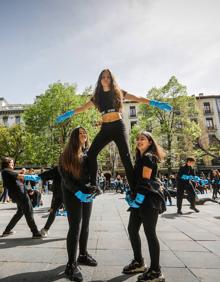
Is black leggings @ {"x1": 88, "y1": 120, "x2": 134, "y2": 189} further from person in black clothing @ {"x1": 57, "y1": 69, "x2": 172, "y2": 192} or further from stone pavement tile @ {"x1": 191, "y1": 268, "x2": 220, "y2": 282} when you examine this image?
stone pavement tile @ {"x1": 191, "y1": 268, "x2": 220, "y2": 282}

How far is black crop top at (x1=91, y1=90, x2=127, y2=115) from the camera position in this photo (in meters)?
3.66

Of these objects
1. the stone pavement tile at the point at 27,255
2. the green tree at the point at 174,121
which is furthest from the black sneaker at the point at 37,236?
the green tree at the point at 174,121

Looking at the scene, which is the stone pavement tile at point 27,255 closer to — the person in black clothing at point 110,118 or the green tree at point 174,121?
the person in black clothing at point 110,118

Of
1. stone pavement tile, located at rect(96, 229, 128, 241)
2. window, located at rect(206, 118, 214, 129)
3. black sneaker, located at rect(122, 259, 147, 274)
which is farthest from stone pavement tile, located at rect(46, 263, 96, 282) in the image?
window, located at rect(206, 118, 214, 129)

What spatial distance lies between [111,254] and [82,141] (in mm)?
2052

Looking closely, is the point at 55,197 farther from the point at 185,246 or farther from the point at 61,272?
the point at 185,246

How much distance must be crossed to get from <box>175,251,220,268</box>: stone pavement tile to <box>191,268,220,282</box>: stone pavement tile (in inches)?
6.5

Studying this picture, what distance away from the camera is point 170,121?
109 ft

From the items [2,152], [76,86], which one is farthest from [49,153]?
[2,152]

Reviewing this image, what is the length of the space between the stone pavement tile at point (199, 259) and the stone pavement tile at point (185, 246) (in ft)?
0.78

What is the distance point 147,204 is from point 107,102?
1803 millimetres

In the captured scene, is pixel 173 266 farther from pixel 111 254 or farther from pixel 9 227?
pixel 9 227

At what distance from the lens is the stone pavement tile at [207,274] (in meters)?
2.75

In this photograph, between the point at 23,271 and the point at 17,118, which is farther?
the point at 17,118
